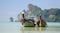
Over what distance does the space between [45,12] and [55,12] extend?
923 mm

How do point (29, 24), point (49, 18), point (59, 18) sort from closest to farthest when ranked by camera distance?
1. point (29, 24)
2. point (49, 18)
3. point (59, 18)

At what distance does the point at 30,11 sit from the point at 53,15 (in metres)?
2.04

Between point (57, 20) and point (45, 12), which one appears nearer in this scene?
point (45, 12)

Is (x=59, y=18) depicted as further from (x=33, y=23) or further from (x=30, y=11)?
(x=33, y=23)

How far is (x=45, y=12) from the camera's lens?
61.5ft

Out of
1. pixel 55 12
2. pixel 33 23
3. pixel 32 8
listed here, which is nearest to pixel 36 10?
pixel 32 8

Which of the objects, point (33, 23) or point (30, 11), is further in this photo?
point (30, 11)

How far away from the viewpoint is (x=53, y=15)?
19.2 m

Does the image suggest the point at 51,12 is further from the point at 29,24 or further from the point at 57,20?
the point at 29,24

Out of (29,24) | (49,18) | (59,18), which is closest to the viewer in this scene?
(29,24)

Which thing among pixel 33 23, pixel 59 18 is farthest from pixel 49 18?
pixel 33 23

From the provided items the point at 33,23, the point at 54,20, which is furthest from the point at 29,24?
the point at 54,20

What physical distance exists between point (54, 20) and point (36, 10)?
211 cm

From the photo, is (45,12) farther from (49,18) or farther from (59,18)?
(59,18)
